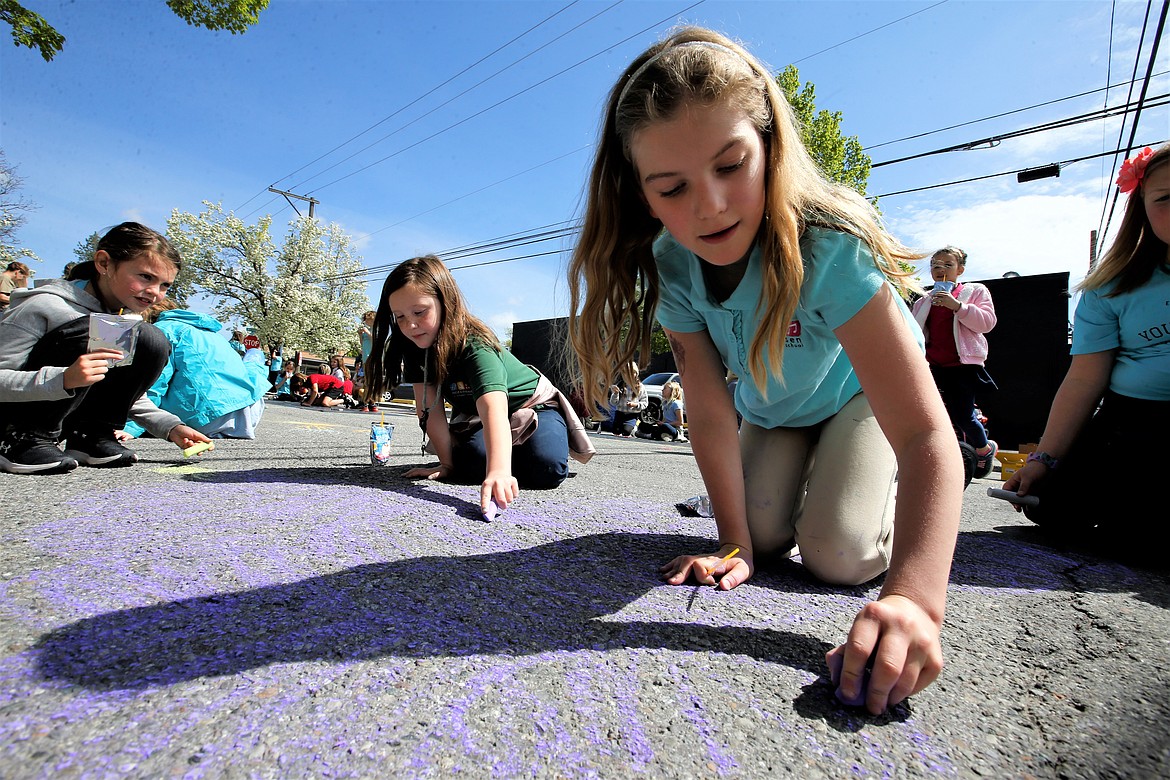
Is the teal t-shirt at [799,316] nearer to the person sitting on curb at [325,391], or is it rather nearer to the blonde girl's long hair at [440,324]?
the blonde girl's long hair at [440,324]

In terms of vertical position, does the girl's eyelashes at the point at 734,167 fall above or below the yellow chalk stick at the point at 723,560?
above

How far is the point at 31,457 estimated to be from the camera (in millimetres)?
2135

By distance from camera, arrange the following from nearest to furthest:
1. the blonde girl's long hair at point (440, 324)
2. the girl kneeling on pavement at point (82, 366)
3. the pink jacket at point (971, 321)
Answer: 1. the girl kneeling on pavement at point (82, 366)
2. the blonde girl's long hair at point (440, 324)
3. the pink jacket at point (971, 321)

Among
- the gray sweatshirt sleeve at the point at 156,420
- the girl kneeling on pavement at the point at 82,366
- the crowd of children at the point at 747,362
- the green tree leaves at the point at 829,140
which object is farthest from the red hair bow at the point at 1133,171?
the green tree leaves at the point at 829,140

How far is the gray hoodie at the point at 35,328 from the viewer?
2.09 metres

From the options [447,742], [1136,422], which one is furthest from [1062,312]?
[447,742]

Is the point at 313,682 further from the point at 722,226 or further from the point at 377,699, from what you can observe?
the point at 722,226

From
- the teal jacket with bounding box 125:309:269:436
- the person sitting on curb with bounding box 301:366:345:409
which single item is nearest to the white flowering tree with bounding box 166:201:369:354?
the person sitting on curb with bounding box 301:366:345:409

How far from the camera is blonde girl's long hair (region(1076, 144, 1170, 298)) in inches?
81.5

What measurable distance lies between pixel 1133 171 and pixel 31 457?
13.6ft

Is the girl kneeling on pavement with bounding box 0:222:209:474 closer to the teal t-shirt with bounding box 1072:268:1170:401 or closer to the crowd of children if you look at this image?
the crowd of children

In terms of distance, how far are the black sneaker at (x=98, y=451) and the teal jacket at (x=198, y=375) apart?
2.96 ft

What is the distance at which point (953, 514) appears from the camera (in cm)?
94

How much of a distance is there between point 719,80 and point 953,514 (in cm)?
90
